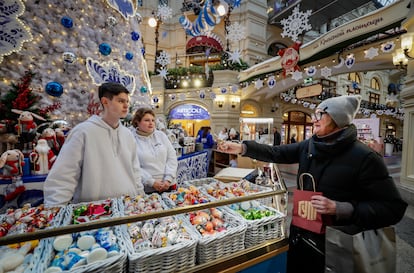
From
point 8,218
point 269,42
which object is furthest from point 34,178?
point 269,42

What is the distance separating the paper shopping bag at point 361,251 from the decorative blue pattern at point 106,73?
518cm

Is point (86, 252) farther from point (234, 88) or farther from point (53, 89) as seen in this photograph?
point (234, 88)

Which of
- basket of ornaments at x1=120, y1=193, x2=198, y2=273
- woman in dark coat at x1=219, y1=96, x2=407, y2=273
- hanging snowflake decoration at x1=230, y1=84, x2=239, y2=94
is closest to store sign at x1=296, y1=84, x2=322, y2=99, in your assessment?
hanging snowflake decoration at x1=230, y1=84, x2=239, y2=94

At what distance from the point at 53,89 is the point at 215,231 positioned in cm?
432

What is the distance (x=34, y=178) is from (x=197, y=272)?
2493mm

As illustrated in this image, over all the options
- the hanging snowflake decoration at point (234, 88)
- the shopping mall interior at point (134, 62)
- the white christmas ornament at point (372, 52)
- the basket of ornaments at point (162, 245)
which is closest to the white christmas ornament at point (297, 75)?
the shopping mall interior at point (134, 62)

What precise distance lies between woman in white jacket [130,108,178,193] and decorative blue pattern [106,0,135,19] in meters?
4.57

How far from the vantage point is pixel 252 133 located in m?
7.73

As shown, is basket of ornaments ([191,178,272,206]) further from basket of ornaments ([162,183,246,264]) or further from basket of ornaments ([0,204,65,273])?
basket of ornaments ([0,204,65,273])

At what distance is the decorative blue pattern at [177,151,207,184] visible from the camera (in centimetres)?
423

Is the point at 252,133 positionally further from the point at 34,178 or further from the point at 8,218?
the point at 8,218

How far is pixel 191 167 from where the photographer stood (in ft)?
15.8

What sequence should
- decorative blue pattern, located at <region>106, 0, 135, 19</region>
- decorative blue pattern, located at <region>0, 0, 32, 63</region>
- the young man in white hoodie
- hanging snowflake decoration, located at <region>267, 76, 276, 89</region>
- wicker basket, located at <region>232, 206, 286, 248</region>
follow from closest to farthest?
wicker basket, located at <region>232, 206, 286, 248</region> → the young man in white hoodie → decorative blue pattern, located at <region>0, 0, 32, 63</region> → decorative blue pattern, located at <region>106, 0, 135, 19</region> → hanging snowflake decoration, located at <region>267, 76, 276, 89</region>

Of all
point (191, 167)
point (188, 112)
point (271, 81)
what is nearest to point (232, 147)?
point (191, 167)
